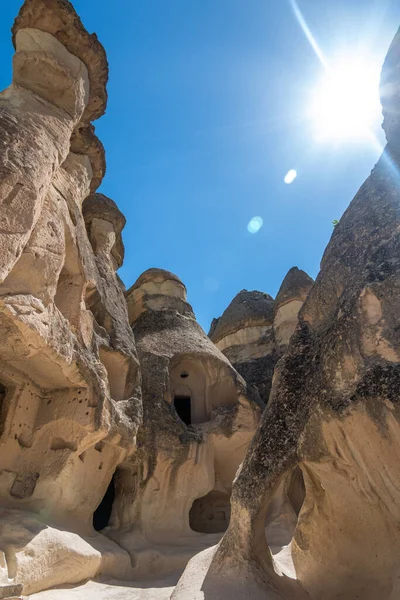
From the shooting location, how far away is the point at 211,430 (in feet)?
36.3

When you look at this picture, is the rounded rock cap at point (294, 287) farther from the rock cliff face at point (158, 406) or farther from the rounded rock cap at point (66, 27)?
the rounded rock cap at point (66, 27)

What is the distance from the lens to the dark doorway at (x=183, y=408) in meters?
12.7

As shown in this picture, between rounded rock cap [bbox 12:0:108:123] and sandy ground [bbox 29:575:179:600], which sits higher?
rounded rock cap [bbox 12:0:108:123]

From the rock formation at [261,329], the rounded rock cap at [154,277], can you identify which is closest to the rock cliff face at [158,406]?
the rounded rock cap at [154,277]

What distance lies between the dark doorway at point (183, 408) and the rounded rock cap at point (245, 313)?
241 inches

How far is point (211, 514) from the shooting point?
11.6m

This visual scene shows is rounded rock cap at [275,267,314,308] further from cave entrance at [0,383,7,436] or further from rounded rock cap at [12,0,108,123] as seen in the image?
cave entrance at [0,383,7,436]

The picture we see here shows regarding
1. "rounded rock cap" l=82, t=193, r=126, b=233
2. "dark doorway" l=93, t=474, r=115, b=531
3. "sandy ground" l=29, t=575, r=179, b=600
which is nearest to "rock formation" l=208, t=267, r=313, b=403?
"dark doorway" l=93, t=474, r=115, b=531

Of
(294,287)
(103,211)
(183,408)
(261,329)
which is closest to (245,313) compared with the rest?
(261,329)

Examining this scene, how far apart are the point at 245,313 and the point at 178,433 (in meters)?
9.47

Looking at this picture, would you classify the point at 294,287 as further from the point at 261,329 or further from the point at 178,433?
the point at 178,433

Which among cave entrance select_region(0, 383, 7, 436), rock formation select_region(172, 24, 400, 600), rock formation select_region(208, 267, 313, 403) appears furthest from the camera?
rock formation select_region(208, 267, 313, 403)

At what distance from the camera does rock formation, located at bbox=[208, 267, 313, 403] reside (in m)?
16.2

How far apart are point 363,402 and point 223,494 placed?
8.94 metres
